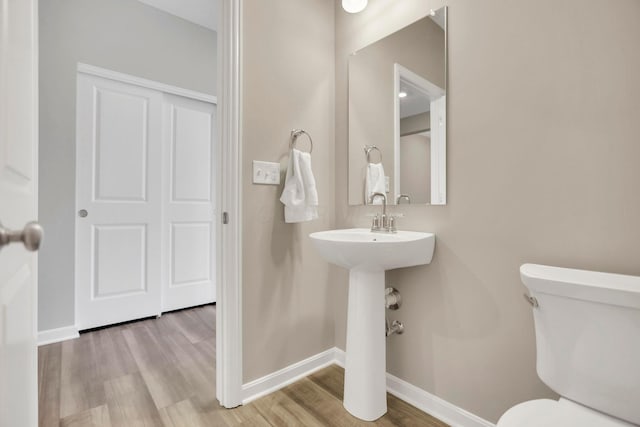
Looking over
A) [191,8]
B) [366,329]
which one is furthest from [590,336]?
[191,8]

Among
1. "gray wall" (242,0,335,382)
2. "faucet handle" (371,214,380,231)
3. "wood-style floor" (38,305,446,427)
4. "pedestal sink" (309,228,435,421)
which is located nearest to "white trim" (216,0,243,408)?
"gray wall" (242,0,335,382)

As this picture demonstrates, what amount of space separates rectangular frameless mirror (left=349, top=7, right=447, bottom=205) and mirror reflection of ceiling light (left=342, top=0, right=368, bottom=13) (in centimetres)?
19

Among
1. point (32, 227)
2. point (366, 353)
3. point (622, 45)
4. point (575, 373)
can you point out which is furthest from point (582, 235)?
point (32, 227)

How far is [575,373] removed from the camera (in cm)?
87

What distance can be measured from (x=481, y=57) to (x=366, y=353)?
1.35 metres

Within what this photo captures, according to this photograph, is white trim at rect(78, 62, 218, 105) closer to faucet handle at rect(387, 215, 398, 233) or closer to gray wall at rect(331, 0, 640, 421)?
faucet handle at rect(387, 215, 398, 233)

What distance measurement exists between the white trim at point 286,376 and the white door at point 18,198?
0.88m

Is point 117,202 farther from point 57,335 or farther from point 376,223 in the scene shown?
point 376,223

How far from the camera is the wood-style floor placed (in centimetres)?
136

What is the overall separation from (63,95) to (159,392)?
211cm

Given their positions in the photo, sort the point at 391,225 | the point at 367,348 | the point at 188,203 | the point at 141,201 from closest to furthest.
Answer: the point at 367,348
the point at 391,225
the point at 141,201
the point at 188,203

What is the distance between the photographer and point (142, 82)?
250cm

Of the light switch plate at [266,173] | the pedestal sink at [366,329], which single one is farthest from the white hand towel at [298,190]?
the pedestal sink at [366,329]

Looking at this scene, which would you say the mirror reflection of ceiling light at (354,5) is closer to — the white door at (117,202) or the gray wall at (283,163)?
Answer: the gray wall at (283,163)
